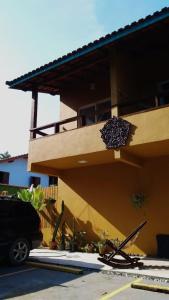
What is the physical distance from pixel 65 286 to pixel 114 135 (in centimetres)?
496

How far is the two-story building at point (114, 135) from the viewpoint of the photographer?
10.0m

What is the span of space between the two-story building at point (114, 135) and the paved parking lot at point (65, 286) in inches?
147

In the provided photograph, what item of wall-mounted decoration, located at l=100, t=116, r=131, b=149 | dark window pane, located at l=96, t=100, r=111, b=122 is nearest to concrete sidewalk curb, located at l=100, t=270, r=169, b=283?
wall-mounted decoration, located at l=100, t=116, r=131, b=149

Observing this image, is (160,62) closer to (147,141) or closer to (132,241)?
(147,141)

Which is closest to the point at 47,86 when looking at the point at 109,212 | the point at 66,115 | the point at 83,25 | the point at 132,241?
the point at 66,115

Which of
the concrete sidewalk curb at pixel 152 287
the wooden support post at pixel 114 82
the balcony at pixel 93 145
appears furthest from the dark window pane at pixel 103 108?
the concrete sidewalk curb at pixel 152 287

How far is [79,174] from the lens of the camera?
44.9 ft

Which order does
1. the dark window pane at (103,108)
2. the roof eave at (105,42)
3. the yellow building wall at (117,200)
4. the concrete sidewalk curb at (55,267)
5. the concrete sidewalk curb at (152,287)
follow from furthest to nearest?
the dark window pane at (103,108) → the yellow building wall at (117,200) → the roof eave at (105,42) → the concrete sidewalk curb at (55,267) → the concrete sidewalk curb at (152,287)

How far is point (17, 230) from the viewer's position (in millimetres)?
9523

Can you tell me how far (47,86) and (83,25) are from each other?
4.35 meters

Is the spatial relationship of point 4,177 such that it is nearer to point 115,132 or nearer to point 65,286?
point 115,132

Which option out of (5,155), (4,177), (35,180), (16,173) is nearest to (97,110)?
(4,177)

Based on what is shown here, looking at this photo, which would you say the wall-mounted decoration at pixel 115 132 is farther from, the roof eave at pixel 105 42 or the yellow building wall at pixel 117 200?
the roof eave at pixel 105 42

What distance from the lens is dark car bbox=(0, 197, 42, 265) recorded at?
359 inches
